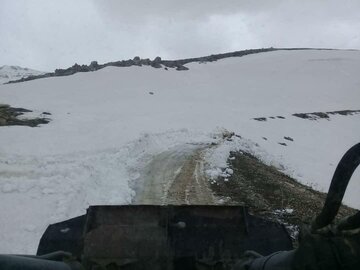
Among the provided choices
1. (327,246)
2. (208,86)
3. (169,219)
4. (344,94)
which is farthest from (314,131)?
(327,246)

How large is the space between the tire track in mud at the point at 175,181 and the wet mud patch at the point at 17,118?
7.23 metres

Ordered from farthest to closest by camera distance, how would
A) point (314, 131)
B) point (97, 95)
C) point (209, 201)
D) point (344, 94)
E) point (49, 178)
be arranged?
point (344, 94)
point (97, 95)
point (314, 131)
point (49, 178)
point (209, 201)

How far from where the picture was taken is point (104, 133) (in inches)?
811

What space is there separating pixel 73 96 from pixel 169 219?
1050 inches

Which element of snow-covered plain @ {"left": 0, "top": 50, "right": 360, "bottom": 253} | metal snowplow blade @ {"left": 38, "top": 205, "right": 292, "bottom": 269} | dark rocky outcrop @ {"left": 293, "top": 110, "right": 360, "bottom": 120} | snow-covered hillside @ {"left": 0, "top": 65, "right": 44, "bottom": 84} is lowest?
snow-covered hillside @ {"left": 0, "top": 65, "right": 44, "bottom": 84}

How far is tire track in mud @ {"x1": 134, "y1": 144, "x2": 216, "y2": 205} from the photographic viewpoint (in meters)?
12.4

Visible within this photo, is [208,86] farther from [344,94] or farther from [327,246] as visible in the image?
[327,246]

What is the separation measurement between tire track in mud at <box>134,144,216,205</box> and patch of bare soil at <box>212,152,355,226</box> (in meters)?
0.62

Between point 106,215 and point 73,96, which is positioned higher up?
point 106,215

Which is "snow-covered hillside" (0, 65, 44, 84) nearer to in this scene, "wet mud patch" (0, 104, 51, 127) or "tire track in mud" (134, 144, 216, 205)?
"wet mud patch" (0, 104, 51, 127)

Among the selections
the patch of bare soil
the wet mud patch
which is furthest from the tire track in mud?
the wet mud patch

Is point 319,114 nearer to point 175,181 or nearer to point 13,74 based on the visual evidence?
point 175,181

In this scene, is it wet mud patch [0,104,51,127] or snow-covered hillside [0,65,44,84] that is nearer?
wet mud patch [0,104,51,127]

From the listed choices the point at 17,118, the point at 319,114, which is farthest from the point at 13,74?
the point at 17,118
